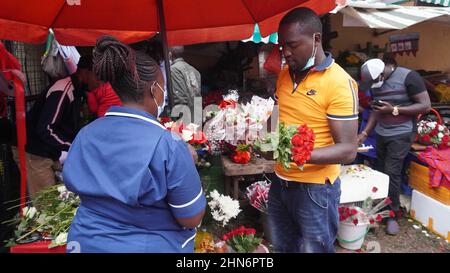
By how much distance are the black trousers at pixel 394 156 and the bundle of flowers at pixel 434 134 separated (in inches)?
23.3

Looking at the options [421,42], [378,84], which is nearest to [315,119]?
[378,84]

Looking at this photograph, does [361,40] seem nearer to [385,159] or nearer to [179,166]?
[385,159]

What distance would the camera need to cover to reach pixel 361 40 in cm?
804

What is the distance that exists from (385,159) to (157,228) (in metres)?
3.97

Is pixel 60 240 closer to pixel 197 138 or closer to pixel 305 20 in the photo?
pixel 197 138

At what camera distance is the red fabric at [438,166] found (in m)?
4.41

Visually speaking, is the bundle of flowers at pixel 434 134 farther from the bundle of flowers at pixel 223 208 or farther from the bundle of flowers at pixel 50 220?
the bundle of flowers at pixel 50 220

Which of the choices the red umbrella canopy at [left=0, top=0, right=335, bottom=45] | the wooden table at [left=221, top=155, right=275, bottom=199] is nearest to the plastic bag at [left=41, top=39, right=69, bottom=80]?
the red umbrella canopy at [left=0, top=0, right=335, bottom=45]

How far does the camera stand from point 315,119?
7.62ft

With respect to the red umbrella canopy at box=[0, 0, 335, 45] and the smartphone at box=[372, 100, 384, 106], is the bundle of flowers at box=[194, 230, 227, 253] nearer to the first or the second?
the red umbrella canopy at box=[0, 0, 335, 45]

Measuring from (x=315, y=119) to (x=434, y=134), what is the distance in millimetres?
3559

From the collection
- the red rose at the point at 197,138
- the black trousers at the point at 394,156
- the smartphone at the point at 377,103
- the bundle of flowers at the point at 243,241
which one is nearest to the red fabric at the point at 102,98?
the red rose at the point at 197,138

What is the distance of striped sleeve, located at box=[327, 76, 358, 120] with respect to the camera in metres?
2.18
